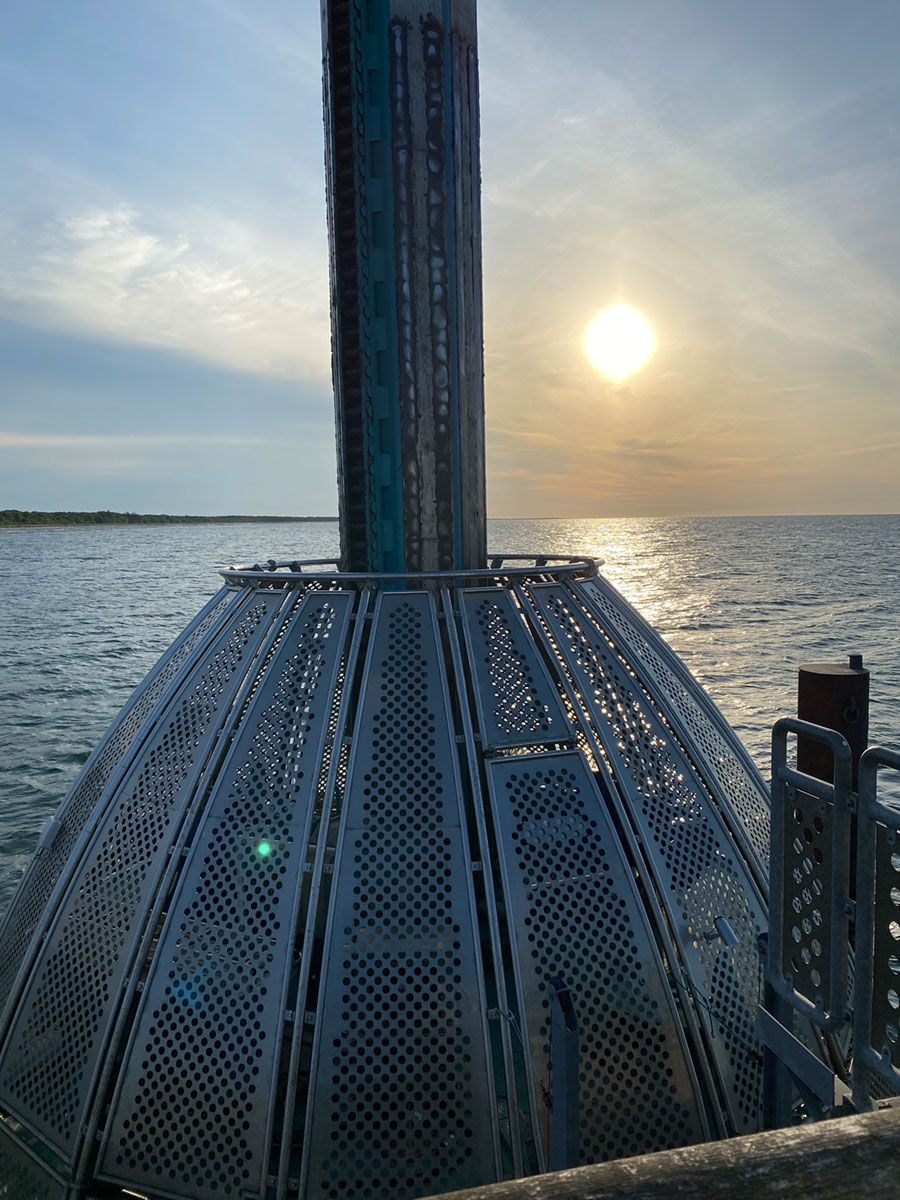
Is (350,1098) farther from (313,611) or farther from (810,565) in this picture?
(810,565)

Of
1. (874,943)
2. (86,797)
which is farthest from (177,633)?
(874,943)

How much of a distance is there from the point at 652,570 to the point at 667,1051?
109260 millimetres

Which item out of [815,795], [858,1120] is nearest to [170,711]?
[815,795]

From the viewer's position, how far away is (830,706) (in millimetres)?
7055

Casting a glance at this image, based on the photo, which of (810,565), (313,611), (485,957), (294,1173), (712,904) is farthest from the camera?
(810,565)

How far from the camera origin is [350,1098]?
534 cm

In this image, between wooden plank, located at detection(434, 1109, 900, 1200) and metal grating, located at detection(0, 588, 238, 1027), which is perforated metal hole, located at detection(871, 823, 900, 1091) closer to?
wooden plank, located at detection(434, 1109, 900, 1200)

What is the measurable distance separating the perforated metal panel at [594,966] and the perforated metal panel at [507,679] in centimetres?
37

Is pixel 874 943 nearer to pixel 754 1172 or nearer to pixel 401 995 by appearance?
pixel 754 1172

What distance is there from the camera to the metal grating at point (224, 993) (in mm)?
5457

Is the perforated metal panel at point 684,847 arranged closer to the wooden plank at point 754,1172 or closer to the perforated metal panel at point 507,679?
the perforated metal panel at point 507,679

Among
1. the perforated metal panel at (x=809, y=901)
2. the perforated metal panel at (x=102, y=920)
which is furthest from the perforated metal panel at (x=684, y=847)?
the perforated metal panel at (x=102, y=920)

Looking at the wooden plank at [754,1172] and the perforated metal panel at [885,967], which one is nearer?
the wooden plank at [754,1172]

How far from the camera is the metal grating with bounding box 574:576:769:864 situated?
295 inches
